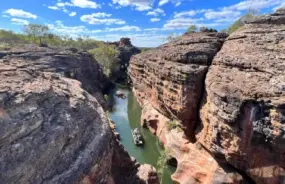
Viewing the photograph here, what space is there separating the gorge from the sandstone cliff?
0.07 m

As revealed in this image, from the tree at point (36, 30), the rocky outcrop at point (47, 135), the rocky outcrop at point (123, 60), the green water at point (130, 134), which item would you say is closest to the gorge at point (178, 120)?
the rocky outcrop at point (47, 135)

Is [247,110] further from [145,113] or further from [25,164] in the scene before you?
[145,113]

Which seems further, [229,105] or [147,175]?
[229,105]

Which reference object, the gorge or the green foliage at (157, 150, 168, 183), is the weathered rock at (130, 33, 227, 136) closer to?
the gorge

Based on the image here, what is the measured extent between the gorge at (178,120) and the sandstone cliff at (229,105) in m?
0.07

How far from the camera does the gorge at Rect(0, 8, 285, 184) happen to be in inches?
308

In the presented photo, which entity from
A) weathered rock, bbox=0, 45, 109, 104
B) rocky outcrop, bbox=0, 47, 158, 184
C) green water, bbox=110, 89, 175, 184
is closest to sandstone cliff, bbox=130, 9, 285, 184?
green water, bbox=110, 89, 175, 184

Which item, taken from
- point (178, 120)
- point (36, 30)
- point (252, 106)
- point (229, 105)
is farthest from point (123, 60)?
point (252, 106)

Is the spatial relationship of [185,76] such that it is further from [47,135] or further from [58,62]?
[58,62]

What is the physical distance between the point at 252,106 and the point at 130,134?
18.1 meters

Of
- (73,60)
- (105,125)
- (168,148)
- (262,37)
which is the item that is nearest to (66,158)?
(105,125)

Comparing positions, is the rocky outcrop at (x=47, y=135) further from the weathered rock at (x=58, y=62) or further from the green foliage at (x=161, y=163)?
the weathered rock at (x=58, y=62)

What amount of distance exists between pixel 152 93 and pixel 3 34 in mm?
58464

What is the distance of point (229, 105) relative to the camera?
610 inches
